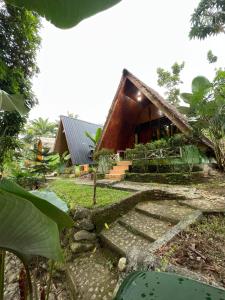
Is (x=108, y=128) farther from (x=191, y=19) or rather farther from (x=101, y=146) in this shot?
(x=191, y=19)

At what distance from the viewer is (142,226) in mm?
3125

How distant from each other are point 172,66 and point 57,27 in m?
18.5

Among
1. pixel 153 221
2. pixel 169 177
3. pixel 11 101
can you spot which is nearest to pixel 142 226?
pixel 153 221

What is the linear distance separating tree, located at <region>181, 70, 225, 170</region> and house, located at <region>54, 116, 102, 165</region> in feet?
27.3

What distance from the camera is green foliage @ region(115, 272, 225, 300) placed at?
0.51 m

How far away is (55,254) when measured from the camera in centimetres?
60

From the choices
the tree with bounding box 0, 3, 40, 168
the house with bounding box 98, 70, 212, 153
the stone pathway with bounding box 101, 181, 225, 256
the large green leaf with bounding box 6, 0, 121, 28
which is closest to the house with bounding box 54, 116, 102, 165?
the house with bounding box 98, 70, 212, 153

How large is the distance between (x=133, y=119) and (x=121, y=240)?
8.58m

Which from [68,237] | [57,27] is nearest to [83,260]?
[68,237]

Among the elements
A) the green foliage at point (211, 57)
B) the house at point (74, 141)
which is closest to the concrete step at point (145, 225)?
the house at point (74, 141)

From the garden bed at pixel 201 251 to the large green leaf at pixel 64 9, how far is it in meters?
2.11

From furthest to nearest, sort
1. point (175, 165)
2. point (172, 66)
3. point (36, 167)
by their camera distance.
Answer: point (172, 66) → point (36, 167) → point (175, 165)

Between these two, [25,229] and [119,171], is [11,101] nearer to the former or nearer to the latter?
[25,229]

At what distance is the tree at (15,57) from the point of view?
5.60m
